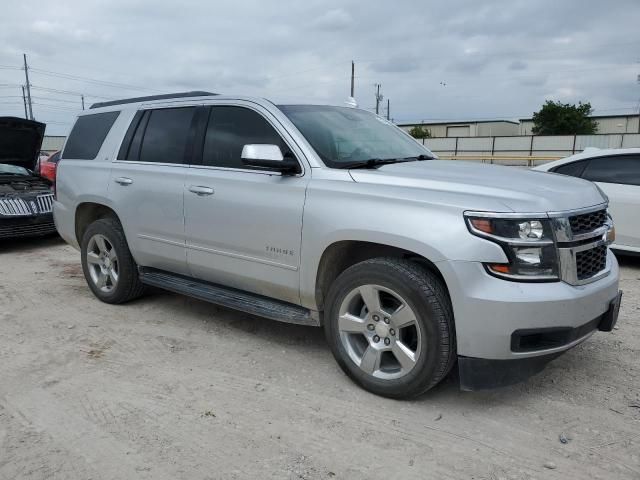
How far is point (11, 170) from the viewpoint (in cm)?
884

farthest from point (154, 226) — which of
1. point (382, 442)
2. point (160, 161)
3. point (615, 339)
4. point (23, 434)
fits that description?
point (615, 339)

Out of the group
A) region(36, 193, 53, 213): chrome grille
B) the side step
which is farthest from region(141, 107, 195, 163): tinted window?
region(36, 193, 53, 213): chrome grille

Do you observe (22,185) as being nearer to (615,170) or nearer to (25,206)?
(25,206)

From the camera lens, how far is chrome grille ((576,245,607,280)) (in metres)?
3.03

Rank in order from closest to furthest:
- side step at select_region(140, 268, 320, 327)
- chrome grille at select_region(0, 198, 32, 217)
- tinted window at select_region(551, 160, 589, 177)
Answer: side step at select_region(140, 268, 320, 327) < tinted window at select_region(551, 160, 589, 177) < chrome grille at select_region(0, 198, 32, 217)

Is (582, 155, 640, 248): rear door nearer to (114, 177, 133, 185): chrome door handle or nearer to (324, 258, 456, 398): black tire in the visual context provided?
(324, 258, 456, 398): black tire

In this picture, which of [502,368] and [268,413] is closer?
[502,368]

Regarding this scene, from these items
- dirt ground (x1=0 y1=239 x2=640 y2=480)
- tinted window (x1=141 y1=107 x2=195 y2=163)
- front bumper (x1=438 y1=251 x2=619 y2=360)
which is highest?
tinted window (x1=141 y1=107 x2=195 y2=163)

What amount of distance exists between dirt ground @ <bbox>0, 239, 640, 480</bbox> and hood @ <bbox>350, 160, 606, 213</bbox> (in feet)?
3.91

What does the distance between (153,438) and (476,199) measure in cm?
212

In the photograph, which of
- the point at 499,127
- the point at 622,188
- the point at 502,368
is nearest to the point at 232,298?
the point at 502,368

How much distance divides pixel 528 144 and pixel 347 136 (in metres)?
38.7

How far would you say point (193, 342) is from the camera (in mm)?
4285

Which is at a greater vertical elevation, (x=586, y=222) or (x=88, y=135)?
(x=88, y=135)
